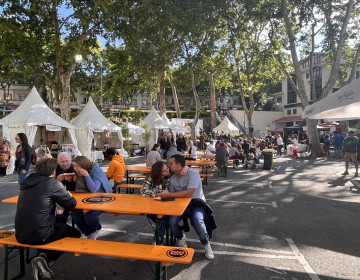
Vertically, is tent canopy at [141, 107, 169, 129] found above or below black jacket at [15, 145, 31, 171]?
above

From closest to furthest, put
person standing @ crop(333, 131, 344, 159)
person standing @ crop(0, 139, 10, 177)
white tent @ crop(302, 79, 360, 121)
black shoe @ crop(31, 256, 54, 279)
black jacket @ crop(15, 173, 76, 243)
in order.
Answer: black jacket @ crop(15, 173, 76, 243)
black shoe @ crop(31, 256, 54, 279)
white tent @ crop(302, 79, 360, 121)
person standing @ crop(0, 139, 10, 177)
person standing @ crop(333, 131, 344, 159)

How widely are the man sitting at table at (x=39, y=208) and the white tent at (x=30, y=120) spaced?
12243mm

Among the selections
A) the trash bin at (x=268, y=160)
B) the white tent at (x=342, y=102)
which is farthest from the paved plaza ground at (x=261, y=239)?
the trash bin at (x=268, y=160)

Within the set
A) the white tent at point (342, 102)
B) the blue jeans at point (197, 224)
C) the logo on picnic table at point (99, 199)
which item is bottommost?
the blue jeans at point (197, 224)

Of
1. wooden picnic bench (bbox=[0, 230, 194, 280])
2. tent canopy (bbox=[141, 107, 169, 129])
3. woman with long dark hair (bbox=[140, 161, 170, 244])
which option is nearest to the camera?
wooden picnic bench (bbox=[0, 230, 194, 280])

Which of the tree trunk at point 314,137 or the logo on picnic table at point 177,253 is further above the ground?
the tree trunk at point 314,137

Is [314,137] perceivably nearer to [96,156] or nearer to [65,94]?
[96,156]

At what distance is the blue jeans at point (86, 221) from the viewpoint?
4.26 meters

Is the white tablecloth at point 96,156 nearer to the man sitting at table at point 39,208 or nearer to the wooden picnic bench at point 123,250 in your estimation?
the wooden picnic bench at point 123,250

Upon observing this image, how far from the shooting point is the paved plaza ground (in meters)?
3.76

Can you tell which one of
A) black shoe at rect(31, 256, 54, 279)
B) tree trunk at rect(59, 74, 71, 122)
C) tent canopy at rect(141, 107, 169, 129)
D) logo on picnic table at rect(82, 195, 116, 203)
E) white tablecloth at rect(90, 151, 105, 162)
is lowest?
black shoe at rect(31, 256, 54, 279)

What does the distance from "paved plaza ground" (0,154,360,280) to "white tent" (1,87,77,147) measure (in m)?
6.27

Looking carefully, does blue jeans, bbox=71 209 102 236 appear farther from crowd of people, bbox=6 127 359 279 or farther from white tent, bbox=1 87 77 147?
white tent, bbox=1 87 77 147

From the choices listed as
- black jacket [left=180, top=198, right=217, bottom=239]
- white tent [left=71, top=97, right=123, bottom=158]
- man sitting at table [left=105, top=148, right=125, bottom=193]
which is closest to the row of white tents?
white tent [left=71, top=97, right=123, bottom=158]
